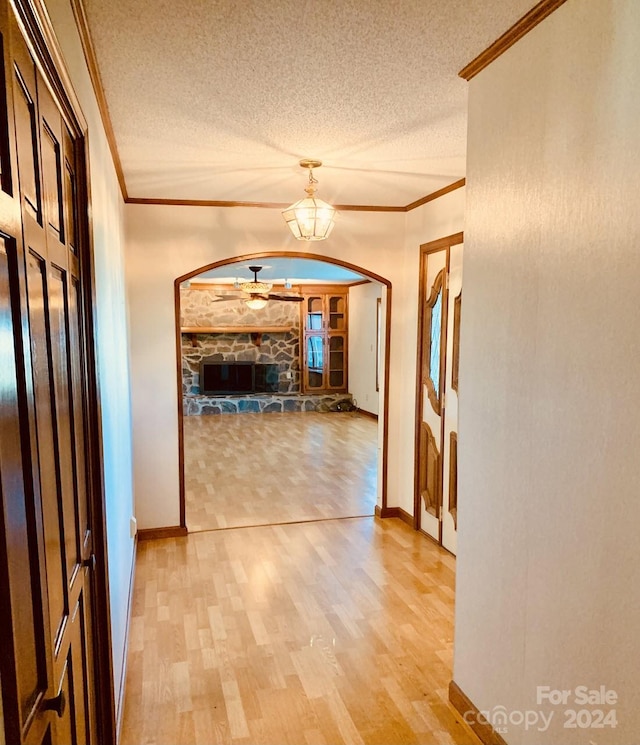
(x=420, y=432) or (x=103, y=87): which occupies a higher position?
(x=103, y=87)

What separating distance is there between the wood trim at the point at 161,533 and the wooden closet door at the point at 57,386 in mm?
2428

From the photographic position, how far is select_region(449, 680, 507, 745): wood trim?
1977 millimetres

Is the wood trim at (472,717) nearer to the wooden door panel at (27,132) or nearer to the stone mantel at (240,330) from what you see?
the wooden door panel at (27,132)

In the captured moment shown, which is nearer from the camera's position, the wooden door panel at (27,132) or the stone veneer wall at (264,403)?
the wooden door panel at (27,132)

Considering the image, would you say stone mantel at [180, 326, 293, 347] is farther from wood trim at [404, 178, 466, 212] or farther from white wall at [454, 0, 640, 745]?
white wall at [454, 0, 640, 745]

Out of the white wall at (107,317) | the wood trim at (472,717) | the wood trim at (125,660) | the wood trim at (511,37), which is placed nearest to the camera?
the wood trim at (511,37)

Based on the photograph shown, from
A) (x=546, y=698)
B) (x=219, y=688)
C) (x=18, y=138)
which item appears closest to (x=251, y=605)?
(x=219, y=688)

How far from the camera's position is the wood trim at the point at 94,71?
5.30ft

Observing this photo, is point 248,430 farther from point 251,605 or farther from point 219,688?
point 219,688

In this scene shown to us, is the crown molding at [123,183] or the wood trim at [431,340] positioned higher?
the crown molding at [123,183]

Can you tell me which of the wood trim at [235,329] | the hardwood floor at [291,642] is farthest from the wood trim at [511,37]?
the wood trim at [235,329]

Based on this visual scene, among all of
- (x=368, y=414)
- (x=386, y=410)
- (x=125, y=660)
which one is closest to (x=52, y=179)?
(x=125, y=660)

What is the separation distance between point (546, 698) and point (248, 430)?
7.27 m

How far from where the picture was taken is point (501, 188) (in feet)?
6.22
